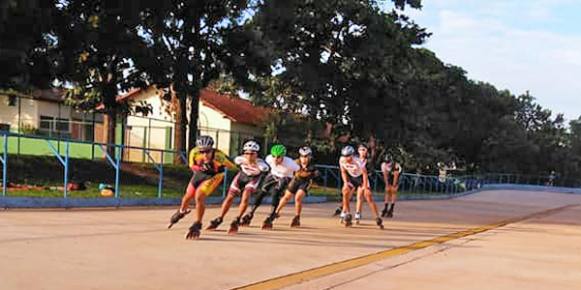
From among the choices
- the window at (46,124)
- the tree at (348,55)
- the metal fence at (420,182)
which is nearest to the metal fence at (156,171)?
the metal fence at (420,182)

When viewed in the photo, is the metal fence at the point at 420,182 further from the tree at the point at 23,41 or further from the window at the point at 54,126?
the window at the point at 54,126

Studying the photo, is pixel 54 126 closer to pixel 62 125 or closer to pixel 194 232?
pixel 62 125

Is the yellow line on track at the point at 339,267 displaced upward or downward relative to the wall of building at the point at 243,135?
downward

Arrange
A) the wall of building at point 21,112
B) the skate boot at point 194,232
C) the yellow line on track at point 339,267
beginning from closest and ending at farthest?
the yellow line on track at point 339,267
the skate boot at point 194,232
the wall of building at point 21,112

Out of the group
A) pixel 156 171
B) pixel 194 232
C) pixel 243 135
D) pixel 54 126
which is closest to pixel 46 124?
pixel 54 126

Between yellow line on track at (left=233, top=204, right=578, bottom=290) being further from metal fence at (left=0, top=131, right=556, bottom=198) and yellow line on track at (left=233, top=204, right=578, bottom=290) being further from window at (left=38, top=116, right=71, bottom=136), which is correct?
window at (left=38, top=116, right=71, bottom=136)

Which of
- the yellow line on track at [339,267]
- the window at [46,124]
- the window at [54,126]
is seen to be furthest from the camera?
the window at [46,124]

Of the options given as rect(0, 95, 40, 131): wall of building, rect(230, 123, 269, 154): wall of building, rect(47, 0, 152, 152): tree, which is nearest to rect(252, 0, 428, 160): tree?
rect(230, 123, 269, 154): wall of building

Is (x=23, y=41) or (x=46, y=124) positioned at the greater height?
(x=23, y=41)

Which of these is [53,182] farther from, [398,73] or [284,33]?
[398,73]

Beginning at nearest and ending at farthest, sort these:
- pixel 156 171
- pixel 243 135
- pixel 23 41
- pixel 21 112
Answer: pixel 23 41 < pixel 156 171 < pixel 21 112 < pixel 243 135

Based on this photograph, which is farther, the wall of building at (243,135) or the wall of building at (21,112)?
the wall of building at (243,135)

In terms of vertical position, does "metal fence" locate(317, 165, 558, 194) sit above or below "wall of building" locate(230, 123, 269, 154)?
below

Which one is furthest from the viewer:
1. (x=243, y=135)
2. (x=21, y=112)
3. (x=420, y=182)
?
(x=243, y=135)
